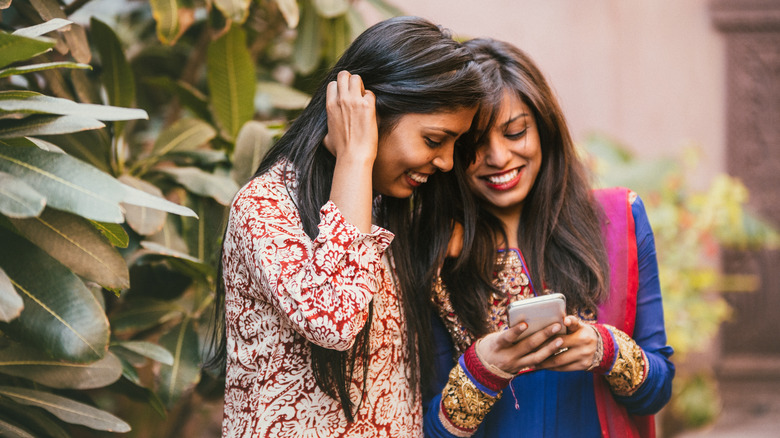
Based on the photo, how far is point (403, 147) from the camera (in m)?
1.20

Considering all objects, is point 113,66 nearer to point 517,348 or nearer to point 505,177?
point 505,177

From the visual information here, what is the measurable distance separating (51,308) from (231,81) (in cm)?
89

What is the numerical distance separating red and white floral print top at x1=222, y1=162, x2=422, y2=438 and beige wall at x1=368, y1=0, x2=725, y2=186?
2.88 metres

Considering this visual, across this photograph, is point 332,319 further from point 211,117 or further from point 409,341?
point 211,117

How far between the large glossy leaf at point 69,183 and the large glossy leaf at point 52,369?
406 mm

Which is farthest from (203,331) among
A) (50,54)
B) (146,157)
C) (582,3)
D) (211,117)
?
(582,3)

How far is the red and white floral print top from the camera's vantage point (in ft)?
3.31

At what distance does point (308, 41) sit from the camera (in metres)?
2.12

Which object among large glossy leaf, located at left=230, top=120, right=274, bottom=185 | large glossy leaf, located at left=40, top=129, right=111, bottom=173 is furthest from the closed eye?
large glossy leaf, located at left=40, top=129, right=111, bottom=173

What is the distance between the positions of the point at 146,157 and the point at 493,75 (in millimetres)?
930

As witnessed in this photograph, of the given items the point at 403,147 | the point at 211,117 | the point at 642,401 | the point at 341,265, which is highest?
the point at 211,117

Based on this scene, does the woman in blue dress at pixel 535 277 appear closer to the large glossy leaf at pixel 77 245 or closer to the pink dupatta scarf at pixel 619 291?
the pink dupatta scarf at pixel 619 291

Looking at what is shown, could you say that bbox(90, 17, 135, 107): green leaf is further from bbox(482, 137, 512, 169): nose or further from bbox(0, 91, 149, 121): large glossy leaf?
bbox(482, 137, 512, 169): nose

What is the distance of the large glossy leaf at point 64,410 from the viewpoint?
1250 mm
